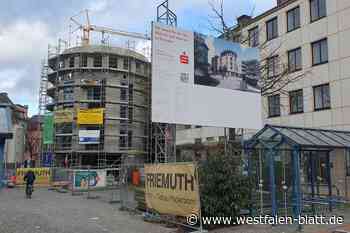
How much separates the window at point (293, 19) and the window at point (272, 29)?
1531 millimetres

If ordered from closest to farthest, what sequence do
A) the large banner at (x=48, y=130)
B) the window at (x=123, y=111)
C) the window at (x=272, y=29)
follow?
the window at (x=272, y=29)
the large banner at (x=48, y=130)
the window at (x=123, y=111)

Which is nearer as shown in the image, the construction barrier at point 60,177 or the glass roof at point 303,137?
the glass roof at point 303,137

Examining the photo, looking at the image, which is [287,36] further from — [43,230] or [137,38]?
[137,38]

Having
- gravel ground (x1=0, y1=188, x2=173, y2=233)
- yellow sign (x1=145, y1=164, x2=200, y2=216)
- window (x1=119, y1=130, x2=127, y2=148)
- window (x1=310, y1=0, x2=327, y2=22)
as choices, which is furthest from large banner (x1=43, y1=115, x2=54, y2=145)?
yellow sign (x1=145, y1=164, x2=200, y2=216)

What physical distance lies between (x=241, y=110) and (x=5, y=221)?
36.7 feet

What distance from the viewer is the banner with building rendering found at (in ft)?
186

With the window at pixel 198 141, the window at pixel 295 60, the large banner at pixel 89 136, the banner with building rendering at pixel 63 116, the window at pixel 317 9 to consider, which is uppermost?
the window at pixel 317 9

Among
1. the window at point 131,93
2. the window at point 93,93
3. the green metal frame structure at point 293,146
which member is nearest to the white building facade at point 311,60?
the green metal frame structure at point 293,146

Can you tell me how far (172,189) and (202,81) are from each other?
661 cm

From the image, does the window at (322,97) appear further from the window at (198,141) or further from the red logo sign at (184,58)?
the red logo sign at (184,58)

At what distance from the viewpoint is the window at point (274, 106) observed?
33.2 m

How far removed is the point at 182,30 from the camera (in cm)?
1739

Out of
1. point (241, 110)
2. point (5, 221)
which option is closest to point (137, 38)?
point (241, 110)

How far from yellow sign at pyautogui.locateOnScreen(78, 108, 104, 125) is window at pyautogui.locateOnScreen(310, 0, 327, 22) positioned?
105 feet
